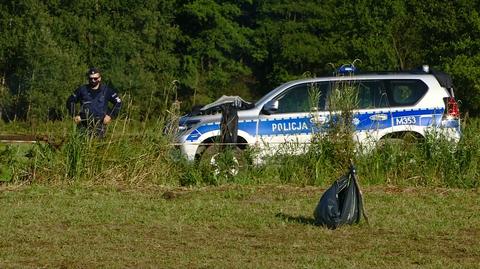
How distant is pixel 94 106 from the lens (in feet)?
44.2

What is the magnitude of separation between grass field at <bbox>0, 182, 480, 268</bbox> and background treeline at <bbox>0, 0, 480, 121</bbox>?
2697 centimetres

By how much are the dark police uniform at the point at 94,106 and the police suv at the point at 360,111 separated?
3.66 feet

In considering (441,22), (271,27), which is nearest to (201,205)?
(441,22)

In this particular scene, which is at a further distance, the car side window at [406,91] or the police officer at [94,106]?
the car side window at [406,91]

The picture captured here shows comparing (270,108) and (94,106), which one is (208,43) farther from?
(94,106)

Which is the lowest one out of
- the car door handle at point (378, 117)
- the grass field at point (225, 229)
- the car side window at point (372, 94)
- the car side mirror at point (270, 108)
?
the grass field at point (225, 229)

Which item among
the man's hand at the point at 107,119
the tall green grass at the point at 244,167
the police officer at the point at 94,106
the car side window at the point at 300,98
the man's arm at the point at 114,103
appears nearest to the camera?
the tall green grass at the point at 244,167

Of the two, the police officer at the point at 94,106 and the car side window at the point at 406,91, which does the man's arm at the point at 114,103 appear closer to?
the police officer at the point at 94,106

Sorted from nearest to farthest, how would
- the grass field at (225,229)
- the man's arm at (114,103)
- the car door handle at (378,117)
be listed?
the grass field at (225,229) → the man's arm at (114,103) → the car door handle at (378,117)

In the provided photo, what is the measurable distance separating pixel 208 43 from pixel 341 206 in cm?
5053

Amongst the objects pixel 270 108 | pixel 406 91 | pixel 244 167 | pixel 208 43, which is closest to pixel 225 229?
pixel 244 167

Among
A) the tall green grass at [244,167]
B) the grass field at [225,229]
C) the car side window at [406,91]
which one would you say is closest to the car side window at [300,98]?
the car side window at [406,91]

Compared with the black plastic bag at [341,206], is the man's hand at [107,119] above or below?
above

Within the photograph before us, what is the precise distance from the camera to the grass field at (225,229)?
814 cm
